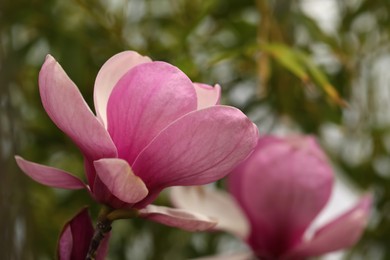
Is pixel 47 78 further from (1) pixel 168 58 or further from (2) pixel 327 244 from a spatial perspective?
(1) pixel 168 58

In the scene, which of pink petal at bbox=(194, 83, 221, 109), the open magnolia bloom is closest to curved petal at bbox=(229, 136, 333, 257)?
the open magnolia bloom

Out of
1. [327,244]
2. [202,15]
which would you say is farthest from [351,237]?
[202,15]

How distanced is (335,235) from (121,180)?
157 mm

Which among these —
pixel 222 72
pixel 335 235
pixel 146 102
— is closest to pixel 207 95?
pixel 146 102

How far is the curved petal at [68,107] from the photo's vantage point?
0.22 metres

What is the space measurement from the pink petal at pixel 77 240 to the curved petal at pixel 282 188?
0.15 meters

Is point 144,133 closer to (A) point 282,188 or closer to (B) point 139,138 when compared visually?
(B) point 139,138

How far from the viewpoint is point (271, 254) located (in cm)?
38

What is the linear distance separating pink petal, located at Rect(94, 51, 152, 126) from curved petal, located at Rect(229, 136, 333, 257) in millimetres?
130

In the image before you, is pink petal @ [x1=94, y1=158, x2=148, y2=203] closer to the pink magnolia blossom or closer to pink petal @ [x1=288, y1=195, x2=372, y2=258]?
the pink magnolia blossom

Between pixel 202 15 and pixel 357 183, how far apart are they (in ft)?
0.82

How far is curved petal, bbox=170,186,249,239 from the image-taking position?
39cm

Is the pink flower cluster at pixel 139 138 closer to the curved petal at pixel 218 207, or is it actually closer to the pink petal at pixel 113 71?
the pink petal at pixel 113 71

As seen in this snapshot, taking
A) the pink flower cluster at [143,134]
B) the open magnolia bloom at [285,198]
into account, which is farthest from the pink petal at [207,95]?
the open magnolia bloom at [285,198]
